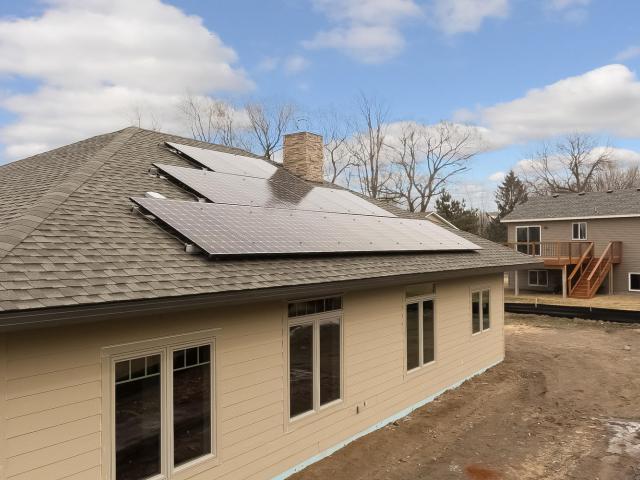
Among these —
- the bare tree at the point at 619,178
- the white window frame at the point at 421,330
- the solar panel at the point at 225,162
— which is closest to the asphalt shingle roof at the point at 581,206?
the white window frame at the point at 421,330

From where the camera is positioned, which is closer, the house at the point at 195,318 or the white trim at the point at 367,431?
the house at the point at 195,318

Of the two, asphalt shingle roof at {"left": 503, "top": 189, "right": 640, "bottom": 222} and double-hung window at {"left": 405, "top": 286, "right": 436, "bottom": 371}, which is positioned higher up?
asphalt shingle roof at {"left": 503, "top": 189, "right": 640, "bottom": 222}

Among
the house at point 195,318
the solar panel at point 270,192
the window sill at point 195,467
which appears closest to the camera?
the house at point 195,318

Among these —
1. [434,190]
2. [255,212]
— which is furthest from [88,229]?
[434,190]

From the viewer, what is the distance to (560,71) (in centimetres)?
2342

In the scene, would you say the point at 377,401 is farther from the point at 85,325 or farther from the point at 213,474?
the point at 85,325

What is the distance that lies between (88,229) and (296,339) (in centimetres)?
298

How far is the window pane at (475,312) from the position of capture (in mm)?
11586

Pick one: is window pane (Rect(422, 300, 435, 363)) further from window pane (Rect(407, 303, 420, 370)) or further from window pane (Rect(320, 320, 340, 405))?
window pane (Rect(320, 320, 340, 405))

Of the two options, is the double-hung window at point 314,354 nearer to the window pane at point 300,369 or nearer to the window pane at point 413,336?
the window pane at point 300,369

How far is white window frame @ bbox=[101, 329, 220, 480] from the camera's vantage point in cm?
457

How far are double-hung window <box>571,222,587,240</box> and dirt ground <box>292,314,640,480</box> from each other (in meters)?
17.0

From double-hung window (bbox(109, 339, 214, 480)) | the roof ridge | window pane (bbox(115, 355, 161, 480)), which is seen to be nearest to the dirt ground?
double-hung window (bbox(109, 339, 214, 480))

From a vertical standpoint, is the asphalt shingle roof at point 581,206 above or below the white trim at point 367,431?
above
